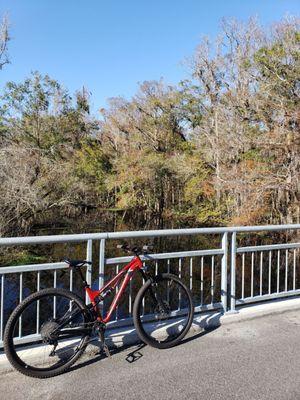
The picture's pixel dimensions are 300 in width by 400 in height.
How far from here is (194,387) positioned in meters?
3.26

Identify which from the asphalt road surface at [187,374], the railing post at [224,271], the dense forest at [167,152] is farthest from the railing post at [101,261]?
the dense forest at [167,152]

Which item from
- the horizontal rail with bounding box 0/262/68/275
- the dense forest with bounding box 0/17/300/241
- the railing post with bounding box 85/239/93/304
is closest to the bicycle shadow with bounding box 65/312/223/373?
the railing post with bounding box 85/239/93/304

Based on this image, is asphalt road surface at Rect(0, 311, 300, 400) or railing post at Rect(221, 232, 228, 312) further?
railing post at Rect(221, 232, 228, 312)

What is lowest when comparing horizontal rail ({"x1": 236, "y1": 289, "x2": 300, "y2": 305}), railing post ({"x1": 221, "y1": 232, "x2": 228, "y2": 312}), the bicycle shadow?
the bicycle shadow

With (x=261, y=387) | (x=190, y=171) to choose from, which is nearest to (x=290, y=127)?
(x=190, y=171)

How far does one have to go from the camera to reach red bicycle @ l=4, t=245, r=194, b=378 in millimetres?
3473

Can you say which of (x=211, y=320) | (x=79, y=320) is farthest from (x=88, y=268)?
(x=211, y=320)

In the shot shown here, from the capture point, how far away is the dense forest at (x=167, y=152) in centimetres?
1938

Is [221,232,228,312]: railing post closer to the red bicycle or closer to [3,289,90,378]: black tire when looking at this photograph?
the red bicycle

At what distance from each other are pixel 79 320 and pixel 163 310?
1042 millimetres

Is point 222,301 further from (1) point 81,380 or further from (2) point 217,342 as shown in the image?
(1) point 81,380

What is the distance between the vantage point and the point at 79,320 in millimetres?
3734

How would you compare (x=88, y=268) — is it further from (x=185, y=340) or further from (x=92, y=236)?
(x=185, y=340)

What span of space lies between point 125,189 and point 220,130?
1364cm
